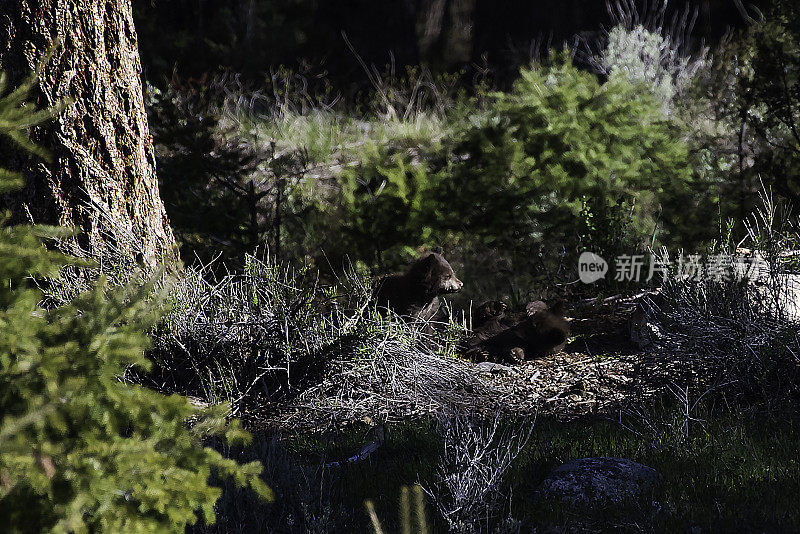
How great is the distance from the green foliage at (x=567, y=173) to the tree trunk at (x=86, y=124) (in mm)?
2366

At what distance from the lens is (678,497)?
9.53 feet

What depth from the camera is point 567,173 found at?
20.7 feet

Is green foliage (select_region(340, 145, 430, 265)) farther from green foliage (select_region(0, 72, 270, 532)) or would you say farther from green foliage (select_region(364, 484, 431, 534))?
green foliage (select_region(0, 72, 270, 532))

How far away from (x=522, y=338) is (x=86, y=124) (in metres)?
3.07

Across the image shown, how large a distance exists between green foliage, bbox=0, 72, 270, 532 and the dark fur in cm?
331

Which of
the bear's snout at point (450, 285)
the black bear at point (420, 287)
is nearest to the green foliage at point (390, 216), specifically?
the black bear at point (420, 287)

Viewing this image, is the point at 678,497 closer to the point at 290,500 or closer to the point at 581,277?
the point at 290,500

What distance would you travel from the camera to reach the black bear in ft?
16.9

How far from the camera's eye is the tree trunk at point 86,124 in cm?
507

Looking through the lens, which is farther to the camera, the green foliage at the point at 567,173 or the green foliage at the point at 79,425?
the green foliage at the point at 567,173

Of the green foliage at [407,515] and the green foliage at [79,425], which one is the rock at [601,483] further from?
the green foliage at [79,425]

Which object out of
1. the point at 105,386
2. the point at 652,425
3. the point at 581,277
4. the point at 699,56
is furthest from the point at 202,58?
the point at 105,386

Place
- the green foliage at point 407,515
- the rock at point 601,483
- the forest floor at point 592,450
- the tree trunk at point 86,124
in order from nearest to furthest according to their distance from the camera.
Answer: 1. the green foliage at point 407,515
2. the forest floor at point 592,450
3. the rock at point 601,483
4. the tree trunk at point 86,124

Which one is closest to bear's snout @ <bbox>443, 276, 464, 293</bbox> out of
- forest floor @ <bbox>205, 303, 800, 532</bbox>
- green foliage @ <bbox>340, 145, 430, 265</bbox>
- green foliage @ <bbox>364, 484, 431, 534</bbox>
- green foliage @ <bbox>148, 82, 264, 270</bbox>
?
forest floor @ <bbox>205, 303, 800, 532</bbox>
